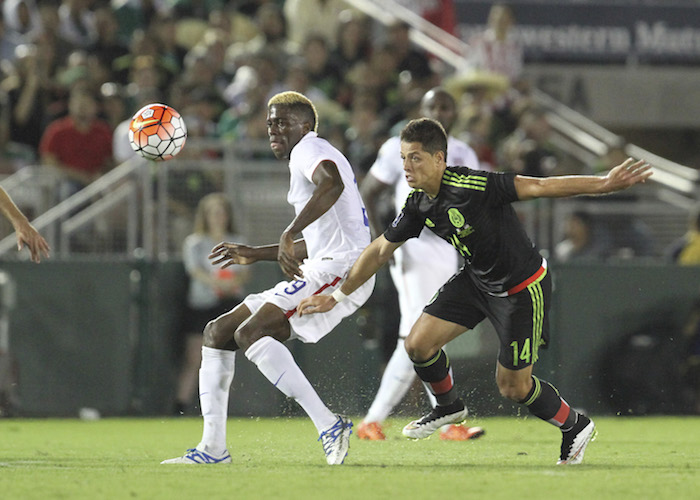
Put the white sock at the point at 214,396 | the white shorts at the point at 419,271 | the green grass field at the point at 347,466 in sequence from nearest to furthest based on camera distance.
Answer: the green grass field at the point at 347,466, the white sock at the point at 214,396, the white shorts at the point at 419,271

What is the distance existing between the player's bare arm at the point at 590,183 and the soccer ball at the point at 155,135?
2685 millimetres

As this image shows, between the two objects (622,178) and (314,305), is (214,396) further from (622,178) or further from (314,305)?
(622,178)

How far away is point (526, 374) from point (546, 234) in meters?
6.00

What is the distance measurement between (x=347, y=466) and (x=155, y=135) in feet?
8.88

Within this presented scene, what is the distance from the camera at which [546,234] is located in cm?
1388

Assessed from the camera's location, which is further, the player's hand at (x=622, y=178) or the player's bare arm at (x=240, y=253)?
the player's bare arm at (x=240, y=253)

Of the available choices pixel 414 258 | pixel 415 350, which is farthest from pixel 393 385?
pixel 415 350

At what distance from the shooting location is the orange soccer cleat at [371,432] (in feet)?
33.4

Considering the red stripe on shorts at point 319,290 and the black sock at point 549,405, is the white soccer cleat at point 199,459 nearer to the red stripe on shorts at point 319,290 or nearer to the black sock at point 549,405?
the red stripe on shorts at point 319,290

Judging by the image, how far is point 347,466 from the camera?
7953 mm

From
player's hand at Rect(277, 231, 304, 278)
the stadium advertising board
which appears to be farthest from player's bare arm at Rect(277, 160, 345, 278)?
the stadium advertising board

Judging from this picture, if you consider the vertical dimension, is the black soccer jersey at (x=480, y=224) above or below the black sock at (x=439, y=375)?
above

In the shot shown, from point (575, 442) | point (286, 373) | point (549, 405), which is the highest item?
point (286, 373)

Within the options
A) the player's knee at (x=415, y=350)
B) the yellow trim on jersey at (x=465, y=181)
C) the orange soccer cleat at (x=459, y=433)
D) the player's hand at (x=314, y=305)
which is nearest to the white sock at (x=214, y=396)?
the player's hand at (x=314, y=305)
